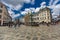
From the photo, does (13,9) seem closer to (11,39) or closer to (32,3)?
(32,3)

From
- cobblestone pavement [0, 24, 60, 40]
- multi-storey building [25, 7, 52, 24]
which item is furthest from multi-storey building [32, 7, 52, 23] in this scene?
cobblestone pavement [0, 24, 60, 40]

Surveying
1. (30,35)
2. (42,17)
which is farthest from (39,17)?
(30,35)

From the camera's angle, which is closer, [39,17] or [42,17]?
[42,17]

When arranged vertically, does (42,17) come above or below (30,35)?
above

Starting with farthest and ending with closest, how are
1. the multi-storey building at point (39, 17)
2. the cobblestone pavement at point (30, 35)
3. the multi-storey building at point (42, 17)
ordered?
the multi-storey building at point (42, 17) < the multi-storey building at point (39, 17) < the cobblestone pavement at point (30, 35)

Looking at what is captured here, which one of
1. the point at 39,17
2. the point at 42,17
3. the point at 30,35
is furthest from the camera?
the point at 39,17

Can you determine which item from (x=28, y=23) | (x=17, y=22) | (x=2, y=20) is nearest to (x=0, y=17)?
(x=2, y=20)

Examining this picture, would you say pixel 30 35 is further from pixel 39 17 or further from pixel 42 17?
pixel 39 17

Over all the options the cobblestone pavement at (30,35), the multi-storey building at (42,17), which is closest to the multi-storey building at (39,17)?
the multi-storey building at (42,17)

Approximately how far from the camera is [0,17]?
1103 centimetres

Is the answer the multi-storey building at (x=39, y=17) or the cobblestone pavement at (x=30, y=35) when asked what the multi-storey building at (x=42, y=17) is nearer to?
the multi-storey building at (x=39, y=17)

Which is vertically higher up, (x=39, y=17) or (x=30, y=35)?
(x=39, y=17)

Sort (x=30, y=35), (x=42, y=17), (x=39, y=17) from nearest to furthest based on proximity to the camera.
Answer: (x=30, y=35) < (x=42, y=17) < (x=39, y=17)

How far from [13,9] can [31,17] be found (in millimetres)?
2876
